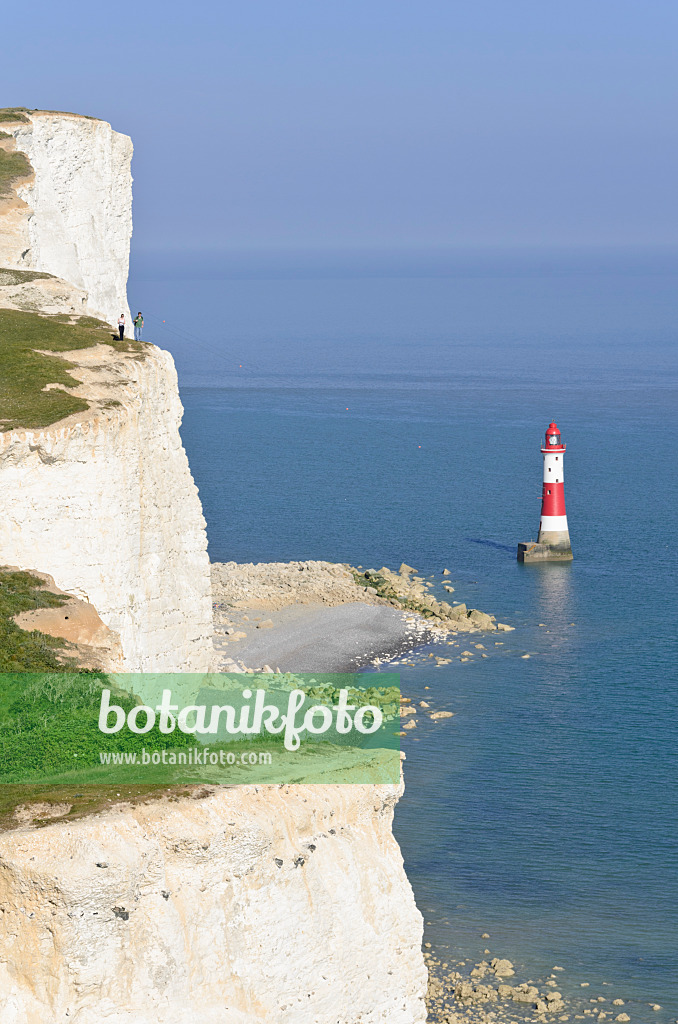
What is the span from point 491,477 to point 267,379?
65013 millimetres

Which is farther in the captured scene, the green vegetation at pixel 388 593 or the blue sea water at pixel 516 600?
the green vegetation at pixel 388 593

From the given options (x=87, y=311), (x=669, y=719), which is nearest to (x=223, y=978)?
(x=87, y=311)

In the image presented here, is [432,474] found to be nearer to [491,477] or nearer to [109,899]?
[491,477]

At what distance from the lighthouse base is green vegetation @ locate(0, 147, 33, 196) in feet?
115

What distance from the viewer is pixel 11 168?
52.3 m

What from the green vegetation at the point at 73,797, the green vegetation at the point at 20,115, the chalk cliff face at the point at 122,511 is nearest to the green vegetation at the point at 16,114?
the green vegetation at the point at 20,115

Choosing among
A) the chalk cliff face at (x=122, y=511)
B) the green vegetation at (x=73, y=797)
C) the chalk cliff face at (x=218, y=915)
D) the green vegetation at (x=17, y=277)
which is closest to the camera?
the chalk cliff face at (x=218, y=915)

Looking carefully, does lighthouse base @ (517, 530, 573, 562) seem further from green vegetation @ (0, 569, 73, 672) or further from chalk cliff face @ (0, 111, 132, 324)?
green vegetation @ (0, 569, 73, 672)

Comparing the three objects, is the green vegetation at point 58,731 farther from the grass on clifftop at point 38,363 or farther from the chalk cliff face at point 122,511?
the grass on clifftop at point 38,363

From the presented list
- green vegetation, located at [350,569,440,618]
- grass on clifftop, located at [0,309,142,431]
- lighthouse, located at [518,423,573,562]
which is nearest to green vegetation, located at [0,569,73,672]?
grass on clifftop, located at [0,309,142,431]

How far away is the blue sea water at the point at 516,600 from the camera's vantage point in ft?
118

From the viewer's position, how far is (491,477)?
329 feet

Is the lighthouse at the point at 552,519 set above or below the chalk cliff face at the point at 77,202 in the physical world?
below

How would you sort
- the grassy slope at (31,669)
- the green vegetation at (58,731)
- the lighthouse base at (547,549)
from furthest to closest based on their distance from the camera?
the lighthouse base at (547,549)
the green vegetation at (58,731)
the grassy slope at (31,669)
